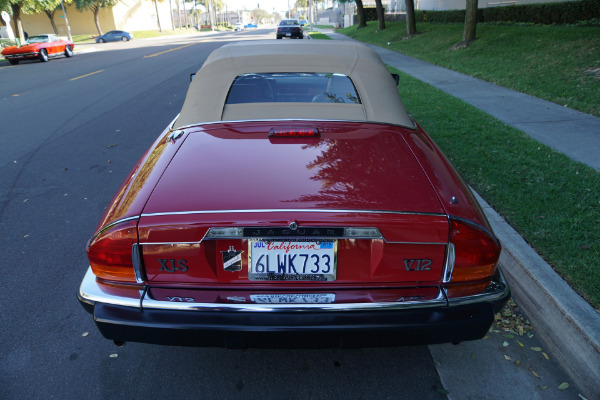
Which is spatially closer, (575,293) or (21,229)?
(575,293)

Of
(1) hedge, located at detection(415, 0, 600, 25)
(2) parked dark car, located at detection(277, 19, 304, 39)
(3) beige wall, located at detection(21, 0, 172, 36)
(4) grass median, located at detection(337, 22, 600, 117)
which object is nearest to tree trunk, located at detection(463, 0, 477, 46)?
(4) grass median, located at detection(337, 22, 600, 117)

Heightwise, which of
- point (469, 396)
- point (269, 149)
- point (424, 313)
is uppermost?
point (269, 149)

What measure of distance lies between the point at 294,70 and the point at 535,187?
108 inches

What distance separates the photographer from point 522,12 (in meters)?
18.2

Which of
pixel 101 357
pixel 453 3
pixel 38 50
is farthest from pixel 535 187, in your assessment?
pixel 453 3

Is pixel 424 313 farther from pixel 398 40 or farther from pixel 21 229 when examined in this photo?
pixel 398 40

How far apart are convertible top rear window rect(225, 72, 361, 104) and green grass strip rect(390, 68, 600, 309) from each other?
1841mm

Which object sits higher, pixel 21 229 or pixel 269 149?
pixel 269 149

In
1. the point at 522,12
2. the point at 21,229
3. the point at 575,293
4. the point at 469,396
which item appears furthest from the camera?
the point at 522,12

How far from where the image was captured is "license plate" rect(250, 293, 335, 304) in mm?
1970

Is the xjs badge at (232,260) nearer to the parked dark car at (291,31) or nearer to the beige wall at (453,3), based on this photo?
the beige wall at (453,3)

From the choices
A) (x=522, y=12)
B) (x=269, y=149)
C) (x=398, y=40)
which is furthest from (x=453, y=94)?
(x=398, y=40)

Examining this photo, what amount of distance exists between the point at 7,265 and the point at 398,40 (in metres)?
22.5

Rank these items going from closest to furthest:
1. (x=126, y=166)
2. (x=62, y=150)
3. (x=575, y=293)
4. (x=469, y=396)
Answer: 1. (x=469, y=396)
2. (x=575, y=293)
3. (x=126, y=166)
4. (x=62, y=150)
